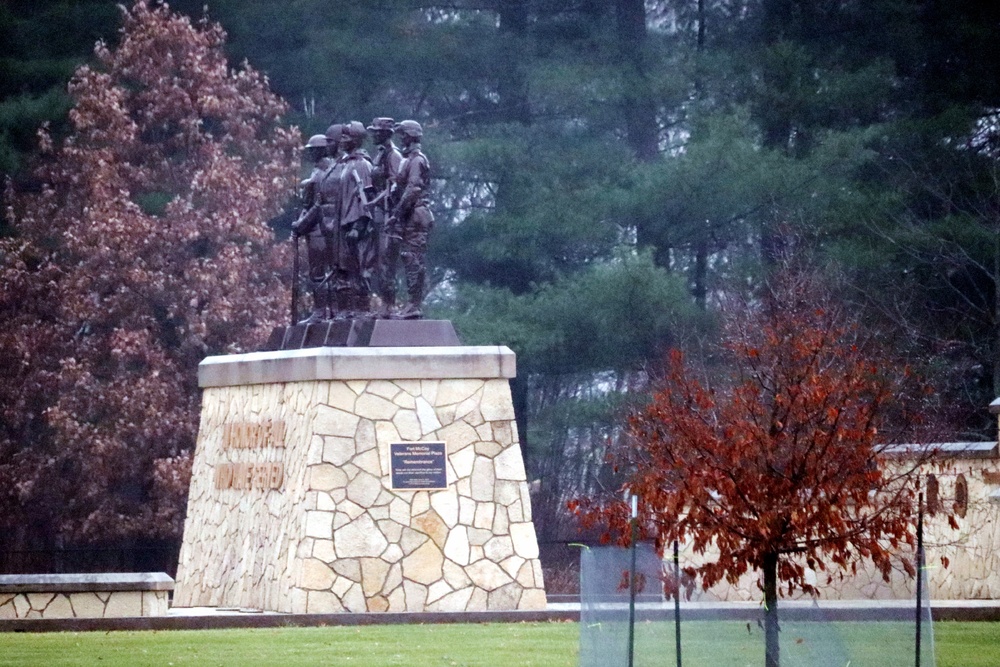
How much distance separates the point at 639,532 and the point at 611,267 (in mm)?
19385

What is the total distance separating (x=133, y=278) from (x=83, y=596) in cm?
1086

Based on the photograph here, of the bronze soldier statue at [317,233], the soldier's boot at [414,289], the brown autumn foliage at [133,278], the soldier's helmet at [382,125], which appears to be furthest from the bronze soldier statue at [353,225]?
the brown autumn foliage at [133,278]

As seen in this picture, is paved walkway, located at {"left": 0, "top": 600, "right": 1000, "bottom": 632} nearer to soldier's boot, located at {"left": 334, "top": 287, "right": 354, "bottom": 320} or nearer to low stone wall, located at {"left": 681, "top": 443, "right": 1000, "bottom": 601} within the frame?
low stone wall, located at {"left": 681, "top": 443, "right": 1000, "bottom": 601}

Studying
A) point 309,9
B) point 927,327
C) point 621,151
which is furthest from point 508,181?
point 927,327

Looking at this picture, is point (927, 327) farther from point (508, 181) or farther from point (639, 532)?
point (639, 532)

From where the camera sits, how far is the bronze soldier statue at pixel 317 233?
20.0 meters

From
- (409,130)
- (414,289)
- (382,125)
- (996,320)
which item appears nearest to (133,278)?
(382,125)

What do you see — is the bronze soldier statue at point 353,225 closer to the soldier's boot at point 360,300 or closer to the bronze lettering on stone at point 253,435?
the soldier's boot at point 360,300

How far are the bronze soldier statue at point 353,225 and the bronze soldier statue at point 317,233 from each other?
231 mm

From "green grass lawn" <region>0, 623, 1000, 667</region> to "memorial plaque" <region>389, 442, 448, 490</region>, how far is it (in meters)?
1.66

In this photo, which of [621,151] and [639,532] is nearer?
[639,532]

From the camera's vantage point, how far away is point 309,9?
33125mm

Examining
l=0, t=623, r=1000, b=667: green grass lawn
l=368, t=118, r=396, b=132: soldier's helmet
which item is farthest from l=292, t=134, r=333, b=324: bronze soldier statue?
l=0, t=623, r=1000, b=667: green grass lawn

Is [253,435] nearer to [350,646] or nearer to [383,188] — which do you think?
[383,188]
